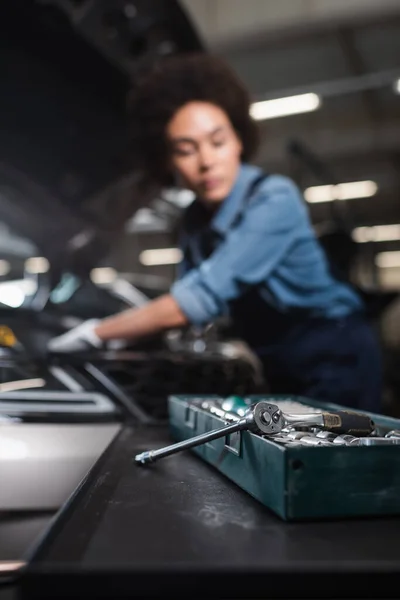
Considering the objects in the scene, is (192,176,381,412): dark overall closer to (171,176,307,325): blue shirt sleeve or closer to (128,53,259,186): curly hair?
(171,176,307,325): blue shirt sleeve

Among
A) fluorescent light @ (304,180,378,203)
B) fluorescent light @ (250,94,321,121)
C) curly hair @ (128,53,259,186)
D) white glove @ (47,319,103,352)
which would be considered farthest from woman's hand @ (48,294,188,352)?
fluorescent light @ (304,180,378,203)

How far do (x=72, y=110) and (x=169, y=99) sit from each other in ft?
0.82

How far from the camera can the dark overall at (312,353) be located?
3.95 ft

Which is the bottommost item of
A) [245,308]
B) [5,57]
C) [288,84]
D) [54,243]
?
[245,308]

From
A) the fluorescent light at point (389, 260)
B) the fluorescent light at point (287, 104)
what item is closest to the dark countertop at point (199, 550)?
the fluorescent light at point (287, 104)

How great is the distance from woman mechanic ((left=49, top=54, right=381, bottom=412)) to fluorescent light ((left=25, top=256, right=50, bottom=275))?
218 millimetres

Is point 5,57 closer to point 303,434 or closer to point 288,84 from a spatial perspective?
point 303,434

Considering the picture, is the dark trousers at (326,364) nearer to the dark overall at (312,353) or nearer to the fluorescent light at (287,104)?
the dark overall at (312,353)

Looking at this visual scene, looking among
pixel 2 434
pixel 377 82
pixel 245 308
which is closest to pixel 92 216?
pixel 245 308

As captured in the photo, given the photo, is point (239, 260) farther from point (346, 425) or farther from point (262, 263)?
point (346, 425)

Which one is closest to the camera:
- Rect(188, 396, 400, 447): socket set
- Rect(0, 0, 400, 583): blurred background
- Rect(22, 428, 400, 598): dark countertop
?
Rect(22, 428, 400, 598): dark countertop

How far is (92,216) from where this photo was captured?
1.31 m

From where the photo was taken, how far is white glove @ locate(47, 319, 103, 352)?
99 centimetres

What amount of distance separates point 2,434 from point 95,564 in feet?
1.45
